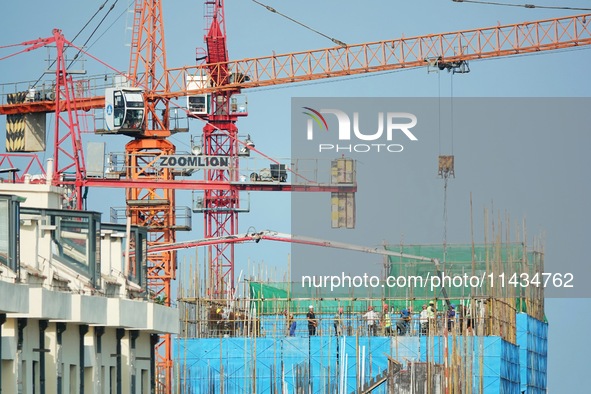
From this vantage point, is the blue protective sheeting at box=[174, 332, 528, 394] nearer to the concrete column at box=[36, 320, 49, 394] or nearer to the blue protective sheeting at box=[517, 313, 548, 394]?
the blue protective sheeting at box=[517, 313, 548, 394]

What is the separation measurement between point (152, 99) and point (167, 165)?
22.3 feet

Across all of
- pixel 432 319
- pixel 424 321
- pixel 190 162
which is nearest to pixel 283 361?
pixel 424 321

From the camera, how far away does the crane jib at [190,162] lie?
409 ft

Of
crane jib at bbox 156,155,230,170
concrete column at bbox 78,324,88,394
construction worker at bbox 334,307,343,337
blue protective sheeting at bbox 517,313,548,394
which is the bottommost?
blue protective sheeting at bbox 517,313,548,394

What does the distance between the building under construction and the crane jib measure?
27522 millimetres

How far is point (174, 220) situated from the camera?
124m

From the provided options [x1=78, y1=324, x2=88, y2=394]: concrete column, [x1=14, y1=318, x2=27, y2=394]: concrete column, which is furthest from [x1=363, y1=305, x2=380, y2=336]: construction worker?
[x1=14, y1=318, x2=27, y2=394]: concrete column

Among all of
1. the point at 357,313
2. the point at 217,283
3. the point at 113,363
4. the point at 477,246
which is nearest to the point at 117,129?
the point at 217,283

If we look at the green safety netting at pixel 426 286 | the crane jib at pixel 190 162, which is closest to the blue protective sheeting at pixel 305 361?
the green safety netting at pixel 426 286

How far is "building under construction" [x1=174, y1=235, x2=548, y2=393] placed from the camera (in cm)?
8225

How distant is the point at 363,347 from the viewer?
8744 cm

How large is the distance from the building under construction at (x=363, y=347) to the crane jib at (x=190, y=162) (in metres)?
27.5

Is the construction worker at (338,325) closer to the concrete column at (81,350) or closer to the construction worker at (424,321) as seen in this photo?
the construction worker at (424,321)

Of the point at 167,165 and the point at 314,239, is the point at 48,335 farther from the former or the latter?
the point at 167,165
